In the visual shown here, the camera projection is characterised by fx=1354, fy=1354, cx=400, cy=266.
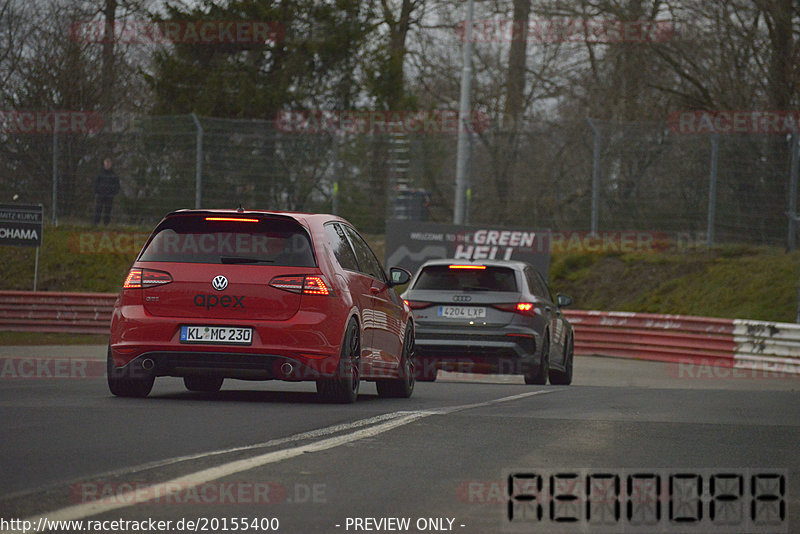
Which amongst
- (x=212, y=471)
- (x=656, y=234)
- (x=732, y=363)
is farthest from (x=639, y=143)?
(x=212, y=471)

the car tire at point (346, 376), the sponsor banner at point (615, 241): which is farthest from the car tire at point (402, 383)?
the sponsor banner at point (615, 241)

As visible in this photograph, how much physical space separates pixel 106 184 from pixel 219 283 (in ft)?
70.3

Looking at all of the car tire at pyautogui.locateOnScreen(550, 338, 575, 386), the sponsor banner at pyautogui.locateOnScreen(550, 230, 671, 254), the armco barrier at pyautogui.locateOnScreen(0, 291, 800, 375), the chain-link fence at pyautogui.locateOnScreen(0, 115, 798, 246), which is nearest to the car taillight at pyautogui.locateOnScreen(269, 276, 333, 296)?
the car tire at pyautogui.locateOnScreen(550, 338, 575, 386)

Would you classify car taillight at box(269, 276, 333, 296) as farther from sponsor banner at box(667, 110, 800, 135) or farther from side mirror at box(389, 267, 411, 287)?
sponsor banner at box(667, 110, 800, 135)

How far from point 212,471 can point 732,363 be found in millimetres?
19361

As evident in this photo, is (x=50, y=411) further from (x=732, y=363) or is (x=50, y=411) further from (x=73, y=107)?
(x=73, y=107)

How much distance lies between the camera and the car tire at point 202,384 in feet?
40.7

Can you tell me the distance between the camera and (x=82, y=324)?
2769 centimetres

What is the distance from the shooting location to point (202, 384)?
12500mm

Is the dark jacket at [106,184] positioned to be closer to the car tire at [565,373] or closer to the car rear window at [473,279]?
the car tire at [565,373]

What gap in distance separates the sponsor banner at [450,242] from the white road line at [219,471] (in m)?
18.7

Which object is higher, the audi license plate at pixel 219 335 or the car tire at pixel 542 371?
the audi license plate at pixel 219 335

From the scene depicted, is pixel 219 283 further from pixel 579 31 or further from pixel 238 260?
pixel 579 31
